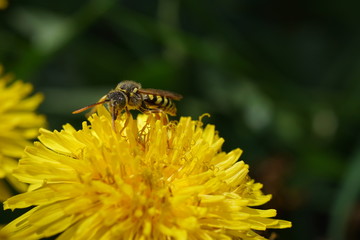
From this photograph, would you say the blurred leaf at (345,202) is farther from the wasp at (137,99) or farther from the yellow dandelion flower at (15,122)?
the yellow dandelion flower at (15,122)

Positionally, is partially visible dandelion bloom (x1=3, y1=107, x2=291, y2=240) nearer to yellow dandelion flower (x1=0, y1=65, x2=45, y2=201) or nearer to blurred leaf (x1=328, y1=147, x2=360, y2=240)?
yellow dandelion flower (x1=0, y1=65, x2=45, y2=201)

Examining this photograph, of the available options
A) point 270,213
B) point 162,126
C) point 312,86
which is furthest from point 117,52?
point 270,213

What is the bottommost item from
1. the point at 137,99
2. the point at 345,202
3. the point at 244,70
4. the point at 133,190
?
the point at 133,190

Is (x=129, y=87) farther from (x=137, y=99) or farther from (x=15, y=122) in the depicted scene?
(x=15, y=122)

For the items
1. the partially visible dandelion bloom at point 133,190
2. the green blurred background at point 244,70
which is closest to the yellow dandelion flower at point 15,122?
the partially visible dandelion bloom at point 133,190

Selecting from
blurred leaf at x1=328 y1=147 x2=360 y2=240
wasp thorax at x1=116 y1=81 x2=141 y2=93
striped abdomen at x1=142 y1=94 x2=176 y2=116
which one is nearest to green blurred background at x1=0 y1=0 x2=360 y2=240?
blurred leaf at x1=328 y1=147 x2=360 y2=240

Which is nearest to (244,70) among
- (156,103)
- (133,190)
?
(156,103)
